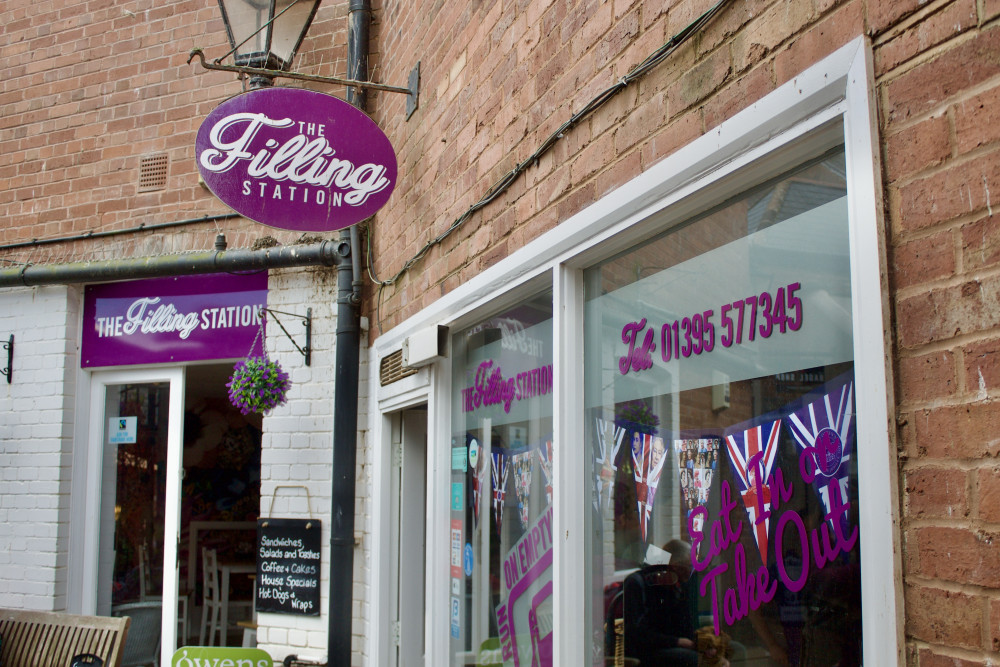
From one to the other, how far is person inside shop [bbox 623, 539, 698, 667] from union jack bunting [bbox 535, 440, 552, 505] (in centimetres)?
62

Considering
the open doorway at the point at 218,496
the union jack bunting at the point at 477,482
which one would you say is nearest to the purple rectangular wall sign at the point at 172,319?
the open doorway at the point at 218,496

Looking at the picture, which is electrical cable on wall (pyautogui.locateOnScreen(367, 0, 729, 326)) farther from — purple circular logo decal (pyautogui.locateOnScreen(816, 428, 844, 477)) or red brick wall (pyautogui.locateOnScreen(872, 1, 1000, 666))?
purple circular logo decal (pyautogui.locateOnScreen(816, 428, 844, 477))

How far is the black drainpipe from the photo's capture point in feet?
17.7

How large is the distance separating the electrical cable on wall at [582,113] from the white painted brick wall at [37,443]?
3.46 meters

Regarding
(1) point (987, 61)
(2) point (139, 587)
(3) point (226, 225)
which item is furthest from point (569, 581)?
(2) point (139, 587)

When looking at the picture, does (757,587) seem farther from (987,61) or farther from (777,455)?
(987,61)

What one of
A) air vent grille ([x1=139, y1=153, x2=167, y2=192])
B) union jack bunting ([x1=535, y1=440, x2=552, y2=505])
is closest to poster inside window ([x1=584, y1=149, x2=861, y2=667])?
union jack bunting ([x1=535, y1=440, x2=552, y2=505])

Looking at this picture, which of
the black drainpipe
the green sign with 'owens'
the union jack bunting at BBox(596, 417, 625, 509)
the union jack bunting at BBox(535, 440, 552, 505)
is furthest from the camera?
the black drainpipe

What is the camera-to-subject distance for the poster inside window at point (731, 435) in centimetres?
192

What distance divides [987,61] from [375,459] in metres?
4.42

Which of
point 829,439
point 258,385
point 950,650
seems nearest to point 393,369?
point 258,385

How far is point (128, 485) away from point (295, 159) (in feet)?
12.6

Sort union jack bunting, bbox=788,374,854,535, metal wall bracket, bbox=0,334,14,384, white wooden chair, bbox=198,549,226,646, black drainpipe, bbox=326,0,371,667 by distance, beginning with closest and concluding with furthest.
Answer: union jack bunting, bbox=788,374,854,535
black drainpipe, bbox=326,0,371,667
metal wall bracket, bbox=0,334,14,384
white wooden chair, bbox=198,549,226,646

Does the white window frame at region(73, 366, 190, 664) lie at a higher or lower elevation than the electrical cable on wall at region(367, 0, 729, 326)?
lower
